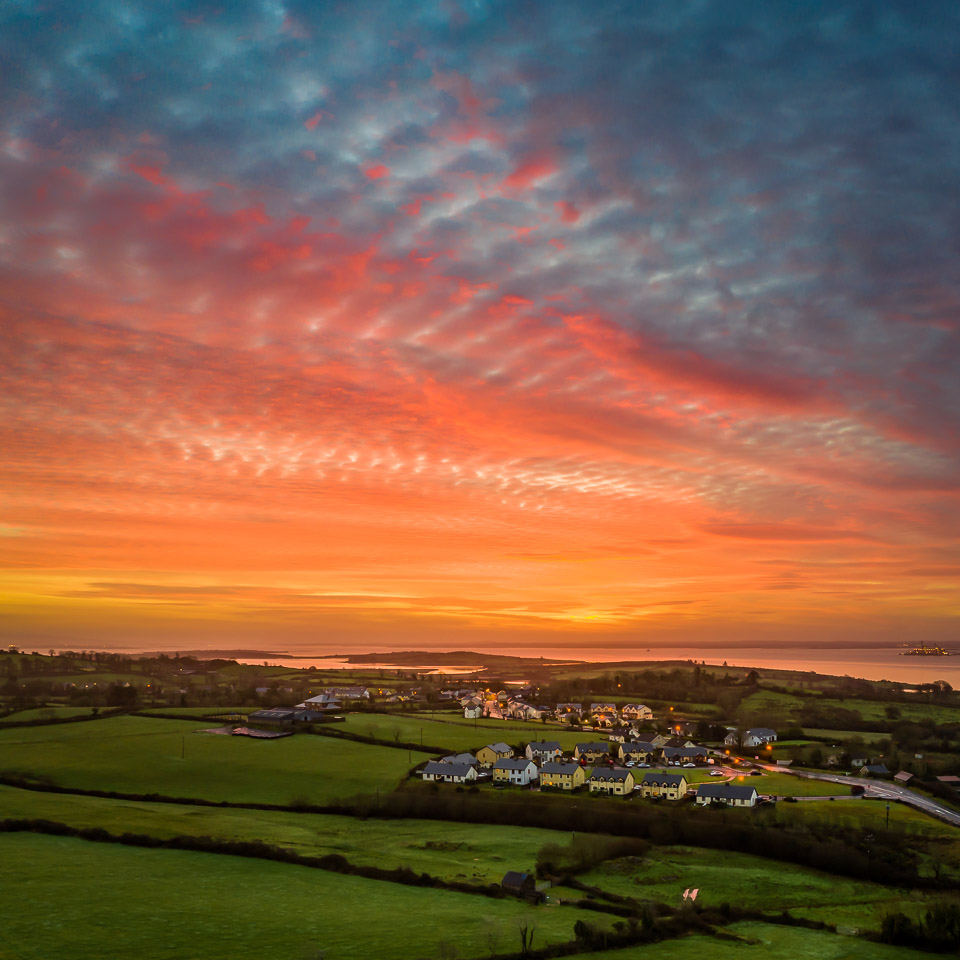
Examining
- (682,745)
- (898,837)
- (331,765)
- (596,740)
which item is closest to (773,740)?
(682,745)

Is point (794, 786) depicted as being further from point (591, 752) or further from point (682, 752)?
point (591, 752)

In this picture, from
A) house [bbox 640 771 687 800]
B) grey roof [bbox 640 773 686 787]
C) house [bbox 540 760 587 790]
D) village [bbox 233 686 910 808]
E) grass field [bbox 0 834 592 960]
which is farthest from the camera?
house [bbox 540 760 587 790]

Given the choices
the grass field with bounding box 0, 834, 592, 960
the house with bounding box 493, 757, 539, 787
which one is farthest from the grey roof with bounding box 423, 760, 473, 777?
the grass field with bounding box 0, 834, 592, 960

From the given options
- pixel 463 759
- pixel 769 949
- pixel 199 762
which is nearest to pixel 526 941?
pixel 769 949

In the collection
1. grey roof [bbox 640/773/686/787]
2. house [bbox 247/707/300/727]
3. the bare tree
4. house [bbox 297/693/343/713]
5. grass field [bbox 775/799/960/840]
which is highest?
the bare tree

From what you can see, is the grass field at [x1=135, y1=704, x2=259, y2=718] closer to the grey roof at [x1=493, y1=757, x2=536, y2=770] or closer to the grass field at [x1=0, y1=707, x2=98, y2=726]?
the grass field at [x1=0, y1=707, x2=98, y2=726]

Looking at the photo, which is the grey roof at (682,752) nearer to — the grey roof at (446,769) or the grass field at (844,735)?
the grass field at (844,735)
